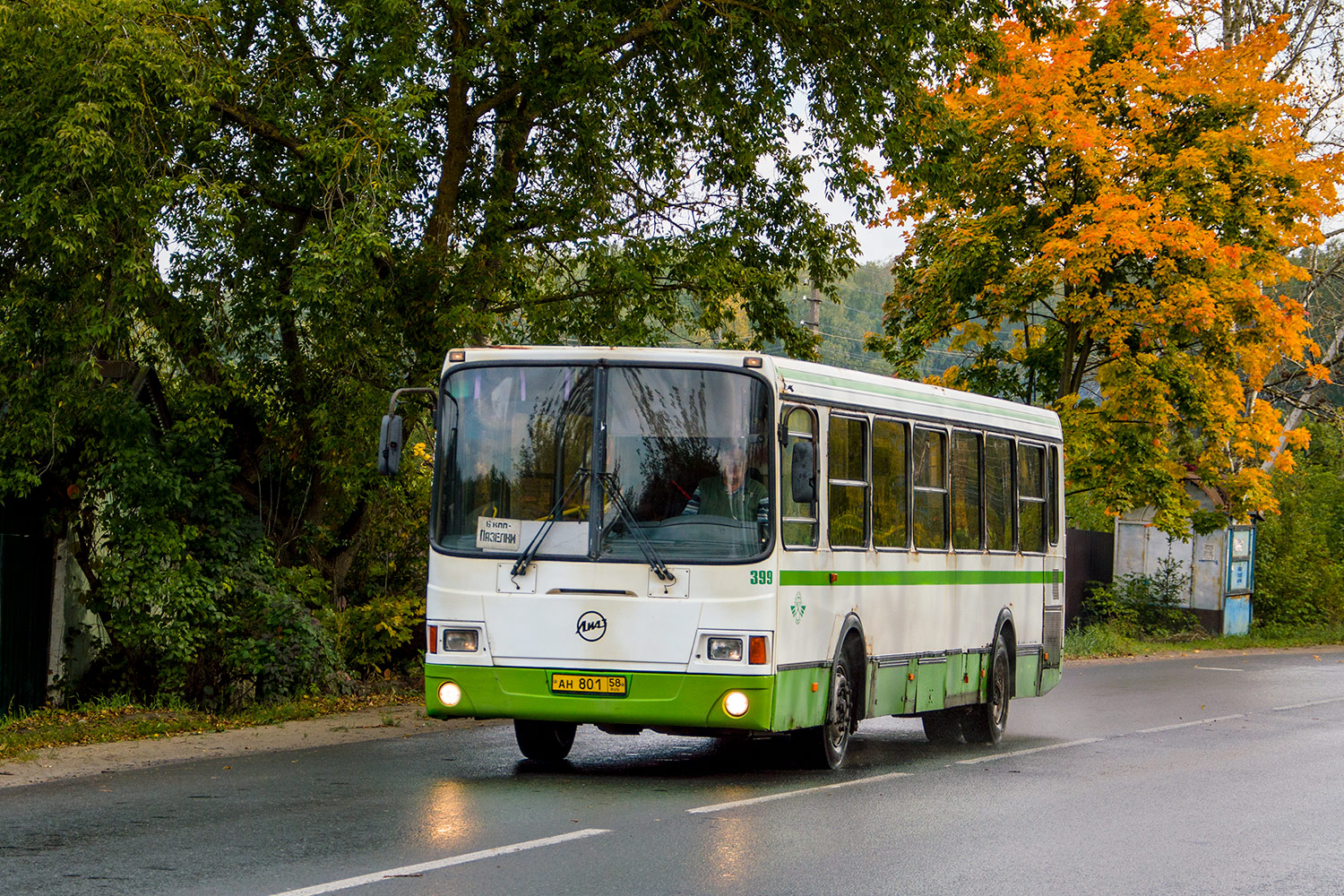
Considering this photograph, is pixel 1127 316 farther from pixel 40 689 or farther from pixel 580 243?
pixel 40 689

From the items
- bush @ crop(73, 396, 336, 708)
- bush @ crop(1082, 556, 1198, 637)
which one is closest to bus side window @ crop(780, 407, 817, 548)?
bush @ crop(73, 396, 336, 708)

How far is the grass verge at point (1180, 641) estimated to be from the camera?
95.6 feet

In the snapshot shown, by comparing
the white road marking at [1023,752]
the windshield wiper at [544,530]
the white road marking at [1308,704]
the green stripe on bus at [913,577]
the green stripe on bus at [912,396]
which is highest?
the green stripe on bus at [912,396]

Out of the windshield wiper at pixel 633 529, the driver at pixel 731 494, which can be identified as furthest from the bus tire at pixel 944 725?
the windshield wiper at pixel 633 529

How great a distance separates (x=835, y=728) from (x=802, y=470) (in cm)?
226

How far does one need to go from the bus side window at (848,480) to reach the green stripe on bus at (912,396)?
28cm

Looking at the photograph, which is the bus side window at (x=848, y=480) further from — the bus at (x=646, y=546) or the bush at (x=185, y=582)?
the bush at (x=185, y=582)

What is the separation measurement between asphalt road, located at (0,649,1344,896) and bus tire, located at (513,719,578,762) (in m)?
0.22

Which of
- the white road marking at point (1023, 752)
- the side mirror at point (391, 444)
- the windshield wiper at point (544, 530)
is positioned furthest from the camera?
the white road marking at point (1023, 752)

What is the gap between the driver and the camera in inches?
433

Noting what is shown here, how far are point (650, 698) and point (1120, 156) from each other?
19518mm

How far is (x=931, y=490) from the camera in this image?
1370cm

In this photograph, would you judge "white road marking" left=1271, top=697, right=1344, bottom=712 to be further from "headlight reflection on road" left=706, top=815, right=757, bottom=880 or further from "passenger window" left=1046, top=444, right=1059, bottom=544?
"headlight reflection on road" left=706, top=815, right=757, bottom=880

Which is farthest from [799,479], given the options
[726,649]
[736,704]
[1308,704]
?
[1308,704]
